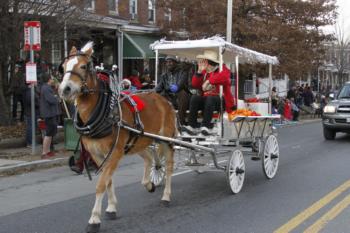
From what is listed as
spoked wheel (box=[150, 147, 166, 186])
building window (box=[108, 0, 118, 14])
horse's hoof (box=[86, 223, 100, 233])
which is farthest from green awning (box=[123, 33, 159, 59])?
horse's hoof (box=[86, 223, 100, 233])

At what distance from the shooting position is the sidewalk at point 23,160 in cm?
1108

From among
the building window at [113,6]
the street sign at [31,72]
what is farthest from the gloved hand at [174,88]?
the building window at [113,6]

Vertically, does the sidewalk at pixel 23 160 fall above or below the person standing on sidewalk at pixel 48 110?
below

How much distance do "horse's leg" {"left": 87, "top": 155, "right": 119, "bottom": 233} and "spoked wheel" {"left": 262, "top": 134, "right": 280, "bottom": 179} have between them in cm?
392

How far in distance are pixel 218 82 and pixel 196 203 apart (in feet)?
6.64

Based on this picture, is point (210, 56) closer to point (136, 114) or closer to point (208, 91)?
point (208, 91)

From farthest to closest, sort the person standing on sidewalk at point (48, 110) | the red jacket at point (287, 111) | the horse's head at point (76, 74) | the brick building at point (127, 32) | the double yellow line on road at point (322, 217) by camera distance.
Result: the red jacket at point (287, 111) → the brick building at point (127, 32) → the person standing on sidewalk at point (48, 110) → the double yellow line on road at point (322, 217) → the horse's head at point (76, 74)

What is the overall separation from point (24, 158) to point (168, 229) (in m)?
6.98

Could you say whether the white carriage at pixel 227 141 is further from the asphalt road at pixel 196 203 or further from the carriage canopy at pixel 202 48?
the asphalt road at pixel 196 203

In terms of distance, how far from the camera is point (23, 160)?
11984mm

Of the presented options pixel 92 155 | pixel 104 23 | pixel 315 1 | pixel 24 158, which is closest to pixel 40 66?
pixel 24 158

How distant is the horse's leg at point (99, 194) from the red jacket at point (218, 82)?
266 centimetres

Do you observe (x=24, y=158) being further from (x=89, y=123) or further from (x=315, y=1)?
(x=315, y=1)

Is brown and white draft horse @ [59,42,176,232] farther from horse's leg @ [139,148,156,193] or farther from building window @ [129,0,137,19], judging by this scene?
building window @ [129,0,137,19]
